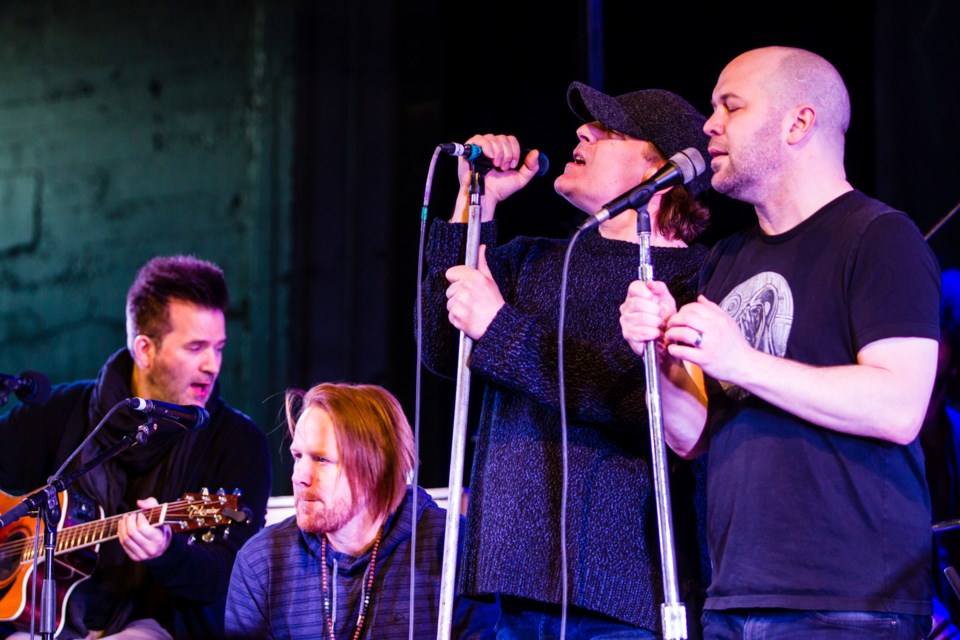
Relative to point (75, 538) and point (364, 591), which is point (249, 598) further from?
point (75, 538)

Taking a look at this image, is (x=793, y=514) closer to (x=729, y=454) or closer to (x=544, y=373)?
(x=729, y=454)

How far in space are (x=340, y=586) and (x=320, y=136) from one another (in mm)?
2227

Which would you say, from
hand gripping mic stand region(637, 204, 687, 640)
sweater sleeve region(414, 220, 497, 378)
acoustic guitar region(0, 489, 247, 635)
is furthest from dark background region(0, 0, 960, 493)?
hand gripping mic stand region(637, 204, 687, 640)

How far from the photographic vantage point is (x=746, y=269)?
206 cm

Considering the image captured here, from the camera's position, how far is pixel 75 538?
3.53m

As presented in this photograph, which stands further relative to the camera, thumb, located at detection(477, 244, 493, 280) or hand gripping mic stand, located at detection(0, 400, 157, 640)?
hand gripping mic stand, located at detection(0, 400, 157, 640)

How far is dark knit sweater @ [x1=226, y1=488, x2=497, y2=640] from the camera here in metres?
2.87

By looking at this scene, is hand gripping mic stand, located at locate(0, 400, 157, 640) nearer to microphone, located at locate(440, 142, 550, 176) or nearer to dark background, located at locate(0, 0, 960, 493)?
microphone, located at locate(440, 142, 550, 176)

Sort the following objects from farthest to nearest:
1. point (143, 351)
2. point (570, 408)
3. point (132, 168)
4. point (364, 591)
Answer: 1. point (132, 168)
2. point (143, 351)
3. point (364, 591)
4. point (570, 408)

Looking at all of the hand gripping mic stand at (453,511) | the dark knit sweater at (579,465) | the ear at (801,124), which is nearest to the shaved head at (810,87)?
the ear at (801,124)

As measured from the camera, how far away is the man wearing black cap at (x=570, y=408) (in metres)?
2.14

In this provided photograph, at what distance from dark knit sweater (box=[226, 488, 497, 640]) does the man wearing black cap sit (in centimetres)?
63

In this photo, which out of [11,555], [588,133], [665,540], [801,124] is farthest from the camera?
[11,555]

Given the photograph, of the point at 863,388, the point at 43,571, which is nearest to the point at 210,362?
the point at 43,571
